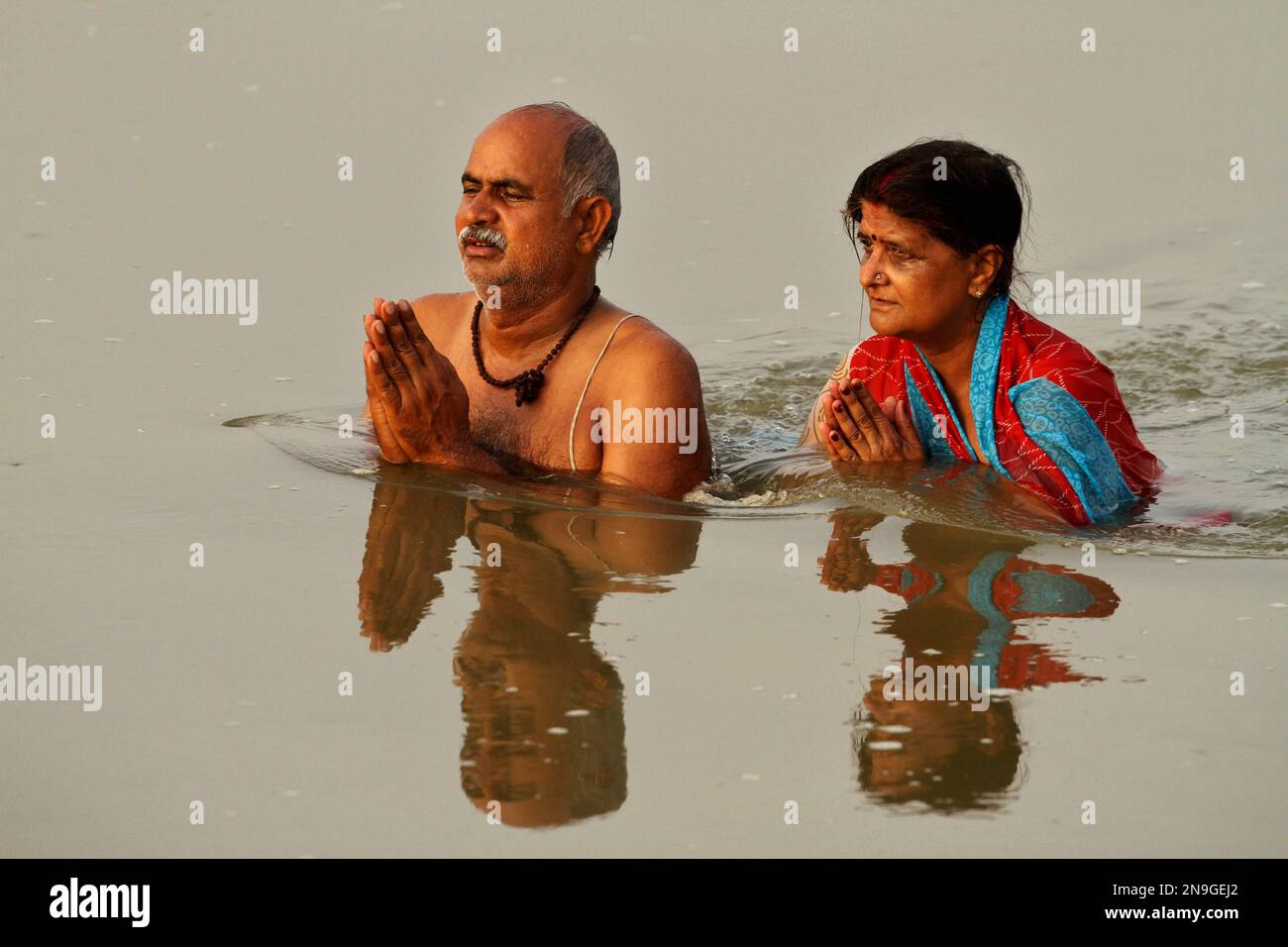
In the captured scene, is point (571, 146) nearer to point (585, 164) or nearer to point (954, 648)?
point (585, 164)

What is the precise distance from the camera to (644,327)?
5793 millimetres

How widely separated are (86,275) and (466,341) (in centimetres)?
297

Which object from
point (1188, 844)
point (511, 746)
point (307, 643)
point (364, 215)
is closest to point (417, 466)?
point (307, 643)

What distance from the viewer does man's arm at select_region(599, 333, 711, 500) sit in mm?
5605

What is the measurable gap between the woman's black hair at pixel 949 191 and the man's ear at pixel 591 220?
79 cm

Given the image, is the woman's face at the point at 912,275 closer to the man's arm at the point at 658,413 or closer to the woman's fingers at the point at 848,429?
the woman's fingers at the point at 848,429

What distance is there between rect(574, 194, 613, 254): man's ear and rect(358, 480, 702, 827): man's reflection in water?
789 mm

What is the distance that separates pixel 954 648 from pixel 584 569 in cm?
105

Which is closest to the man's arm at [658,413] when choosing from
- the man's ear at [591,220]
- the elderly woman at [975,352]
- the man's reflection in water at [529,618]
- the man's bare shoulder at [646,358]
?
the man's bare shoulder at [646,358]

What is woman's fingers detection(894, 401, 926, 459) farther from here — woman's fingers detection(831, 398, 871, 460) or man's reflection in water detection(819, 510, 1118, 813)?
man's reflection in water detection(819, 510, 1118, 813)

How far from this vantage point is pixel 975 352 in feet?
18.9

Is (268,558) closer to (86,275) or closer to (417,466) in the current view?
(417,466)

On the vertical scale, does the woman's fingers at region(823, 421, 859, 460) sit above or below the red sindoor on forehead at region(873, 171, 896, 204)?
below

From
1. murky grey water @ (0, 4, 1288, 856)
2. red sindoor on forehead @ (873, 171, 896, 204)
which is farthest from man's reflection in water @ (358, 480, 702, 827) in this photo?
red sindoor on forehead @ (873, 171, 896, 204)
